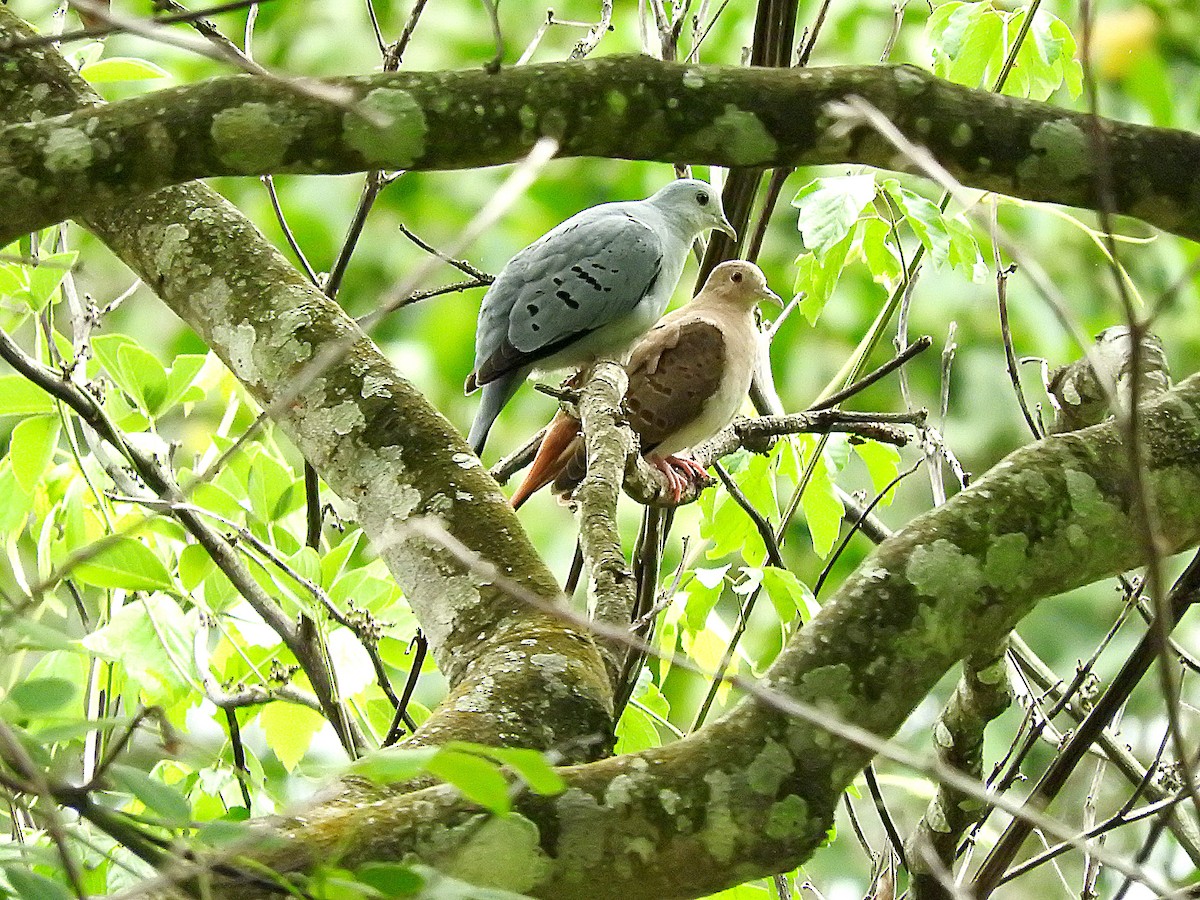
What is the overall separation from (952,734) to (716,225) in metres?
1.75

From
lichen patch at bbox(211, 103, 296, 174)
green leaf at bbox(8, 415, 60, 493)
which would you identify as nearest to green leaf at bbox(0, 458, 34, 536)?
green leaf at bbox(8, 415, 60, 493)

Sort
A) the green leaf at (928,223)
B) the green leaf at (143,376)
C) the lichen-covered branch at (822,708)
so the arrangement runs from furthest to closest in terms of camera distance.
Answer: the green leaf at (143,376) → the green leaf at (928,223) → the lichen-covered branch at (822,708)

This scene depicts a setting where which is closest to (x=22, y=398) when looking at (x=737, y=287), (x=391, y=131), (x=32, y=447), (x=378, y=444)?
(x=32, y=447)

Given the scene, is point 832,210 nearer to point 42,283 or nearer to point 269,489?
point 269,489

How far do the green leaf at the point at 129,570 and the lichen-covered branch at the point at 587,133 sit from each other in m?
0.65

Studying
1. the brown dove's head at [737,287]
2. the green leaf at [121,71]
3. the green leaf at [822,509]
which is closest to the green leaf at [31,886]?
the green leaf at [822,509]

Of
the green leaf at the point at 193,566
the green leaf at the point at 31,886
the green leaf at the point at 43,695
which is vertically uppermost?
the green leaf at the point at 43,695

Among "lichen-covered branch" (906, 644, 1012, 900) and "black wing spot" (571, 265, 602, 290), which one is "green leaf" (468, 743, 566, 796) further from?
"black wing spot" (571, 265, 602, 290)

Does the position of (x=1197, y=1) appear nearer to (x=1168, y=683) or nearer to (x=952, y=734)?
(x=952, y=734)

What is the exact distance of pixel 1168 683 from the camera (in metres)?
0.71

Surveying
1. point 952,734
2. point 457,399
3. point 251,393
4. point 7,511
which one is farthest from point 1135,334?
point 457,399

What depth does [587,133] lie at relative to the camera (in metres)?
1.23

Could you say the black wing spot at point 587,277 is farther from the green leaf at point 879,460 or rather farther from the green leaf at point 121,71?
the green leaf at point 121,71

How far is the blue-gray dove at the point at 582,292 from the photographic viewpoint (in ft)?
9.46
